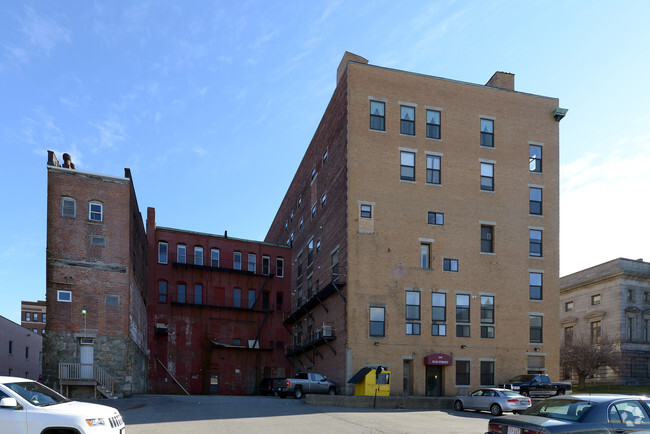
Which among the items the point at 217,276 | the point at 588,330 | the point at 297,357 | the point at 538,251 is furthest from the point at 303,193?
the point at 588,330

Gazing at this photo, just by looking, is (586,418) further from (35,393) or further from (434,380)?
(434,380)

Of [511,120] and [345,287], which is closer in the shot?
[345,287]

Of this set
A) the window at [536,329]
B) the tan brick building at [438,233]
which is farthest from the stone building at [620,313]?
the tan brick building at [438,233]

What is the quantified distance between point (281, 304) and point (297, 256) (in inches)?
207

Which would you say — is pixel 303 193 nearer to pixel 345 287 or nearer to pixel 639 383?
pixel 345 287

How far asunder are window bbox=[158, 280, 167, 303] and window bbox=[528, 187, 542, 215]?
3164 cm

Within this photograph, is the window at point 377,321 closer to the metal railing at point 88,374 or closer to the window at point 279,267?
the metal railing at point 88,374

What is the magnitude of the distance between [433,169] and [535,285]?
10623mm

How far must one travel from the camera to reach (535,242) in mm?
37500

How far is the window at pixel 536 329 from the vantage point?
118 feet

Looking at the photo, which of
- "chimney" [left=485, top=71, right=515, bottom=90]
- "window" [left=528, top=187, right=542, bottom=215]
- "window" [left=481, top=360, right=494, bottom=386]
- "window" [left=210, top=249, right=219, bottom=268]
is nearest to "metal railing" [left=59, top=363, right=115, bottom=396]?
"window" [left=210, top=249, right=219, bottom=268]

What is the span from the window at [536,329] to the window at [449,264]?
6.29 metres

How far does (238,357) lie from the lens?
4900 cm

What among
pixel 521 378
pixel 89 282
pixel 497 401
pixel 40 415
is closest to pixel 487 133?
pixel 521 378
